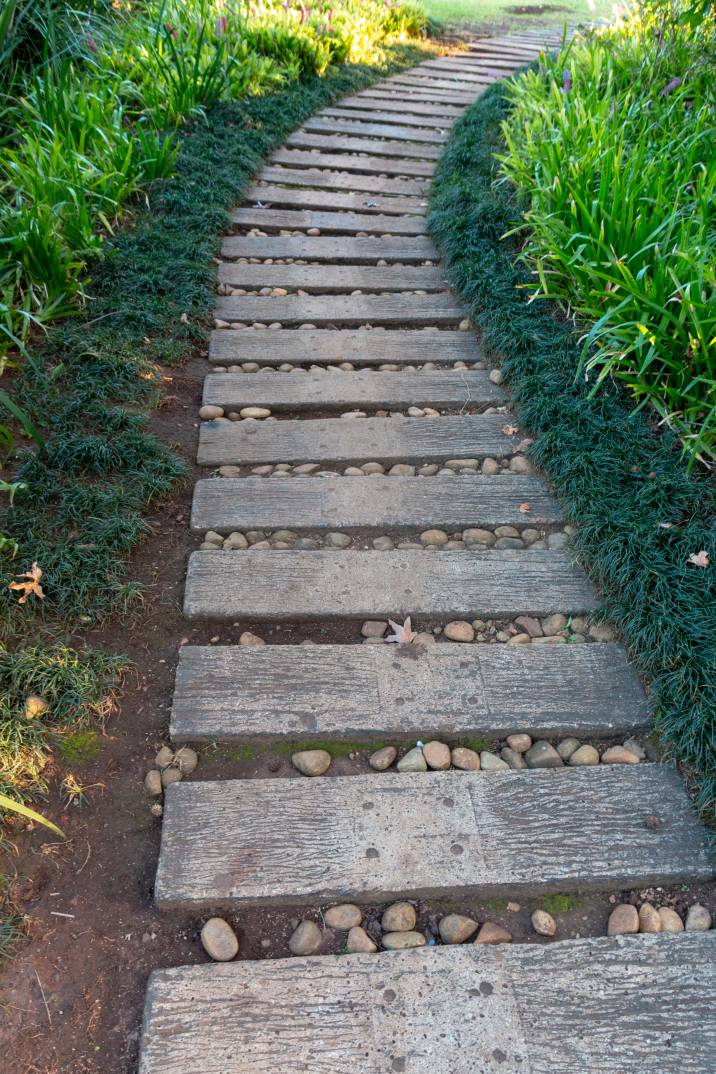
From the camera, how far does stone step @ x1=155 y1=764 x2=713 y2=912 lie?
1.63 meters

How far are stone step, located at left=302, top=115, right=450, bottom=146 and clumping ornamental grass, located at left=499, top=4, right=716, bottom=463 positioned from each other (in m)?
1.18

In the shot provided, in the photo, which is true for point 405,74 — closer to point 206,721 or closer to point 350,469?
point 350,469

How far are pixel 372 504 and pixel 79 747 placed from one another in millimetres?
1209

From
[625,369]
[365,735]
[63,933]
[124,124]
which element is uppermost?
[124,124]

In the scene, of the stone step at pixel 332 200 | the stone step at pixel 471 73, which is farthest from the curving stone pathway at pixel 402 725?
the stone step at pixel 471 73

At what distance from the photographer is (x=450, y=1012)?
1443 millimetres

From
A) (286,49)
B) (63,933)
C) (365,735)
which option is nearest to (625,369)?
(365,735)

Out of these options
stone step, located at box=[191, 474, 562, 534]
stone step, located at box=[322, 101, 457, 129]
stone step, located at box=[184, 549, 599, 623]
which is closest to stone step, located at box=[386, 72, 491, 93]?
stone step, located at box=[322, 101, 457, 129]

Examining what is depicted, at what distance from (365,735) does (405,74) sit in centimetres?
760

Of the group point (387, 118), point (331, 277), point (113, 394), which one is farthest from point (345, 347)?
point (387, 118)

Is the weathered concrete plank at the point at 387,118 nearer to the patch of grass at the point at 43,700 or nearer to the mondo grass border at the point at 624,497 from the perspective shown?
the mondo grass border at the point at 624,497

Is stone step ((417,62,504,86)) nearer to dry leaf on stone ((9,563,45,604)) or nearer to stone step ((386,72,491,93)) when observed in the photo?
stone step ((386,72,491,93))

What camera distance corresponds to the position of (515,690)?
2.05 m

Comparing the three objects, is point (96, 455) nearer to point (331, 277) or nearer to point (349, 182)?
point (331, 277)
